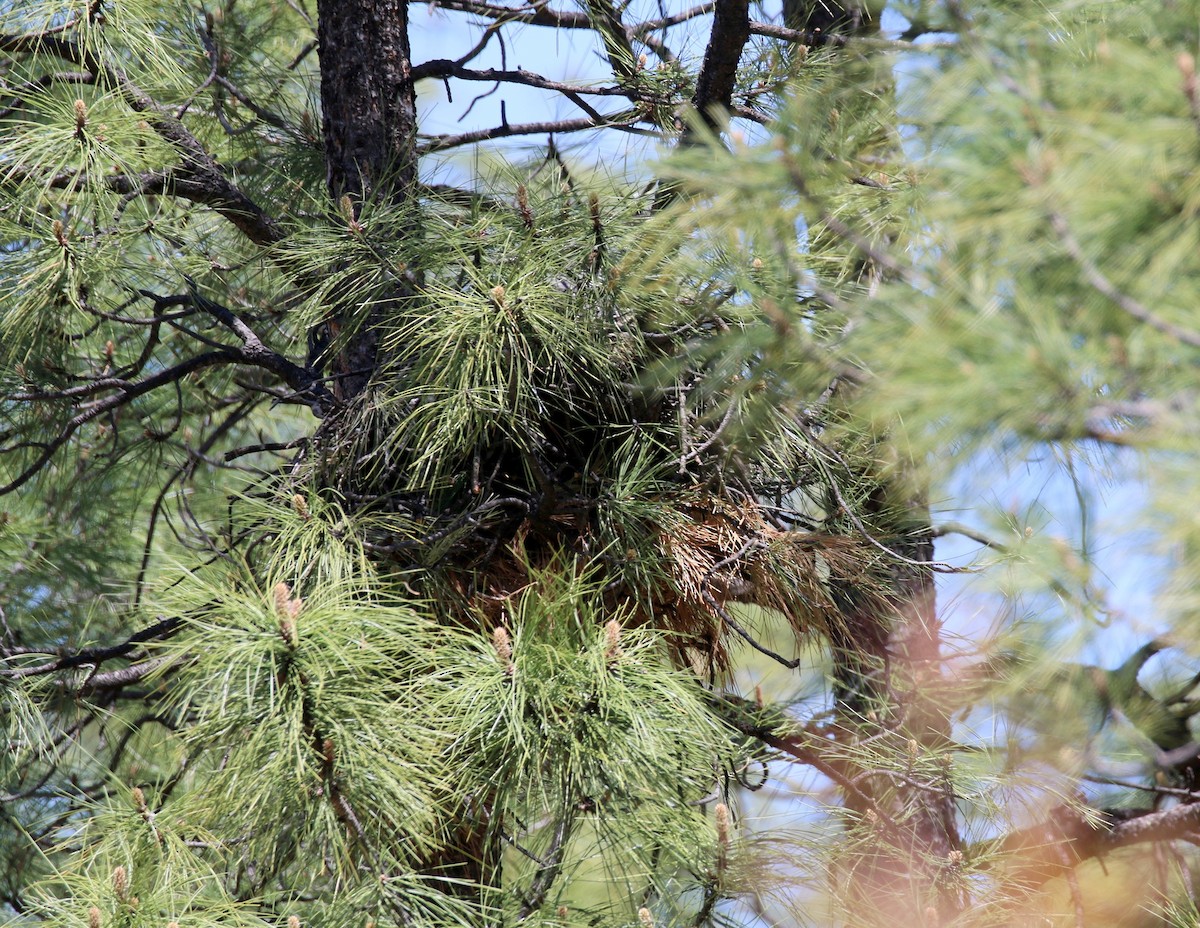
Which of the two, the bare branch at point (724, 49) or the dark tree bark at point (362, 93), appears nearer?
the bare branch at point (724, 49)

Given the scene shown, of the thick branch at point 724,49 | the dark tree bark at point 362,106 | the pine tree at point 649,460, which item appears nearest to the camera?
the pine tree at point 649,460

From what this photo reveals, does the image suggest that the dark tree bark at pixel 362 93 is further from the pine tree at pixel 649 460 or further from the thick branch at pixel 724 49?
the thick branch at pixel 724 49

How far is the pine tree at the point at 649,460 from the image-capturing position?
74 centimetres

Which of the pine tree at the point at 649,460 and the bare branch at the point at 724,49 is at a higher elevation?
the bare branch at the point at 724,49

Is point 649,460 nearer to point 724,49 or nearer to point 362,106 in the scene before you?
point 724,49

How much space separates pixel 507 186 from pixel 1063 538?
3.07 feet

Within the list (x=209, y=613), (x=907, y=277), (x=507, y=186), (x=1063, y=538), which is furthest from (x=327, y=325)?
(x=1063, y=538)

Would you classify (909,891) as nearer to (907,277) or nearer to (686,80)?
(907,277)

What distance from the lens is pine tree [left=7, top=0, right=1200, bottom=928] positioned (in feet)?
2.44

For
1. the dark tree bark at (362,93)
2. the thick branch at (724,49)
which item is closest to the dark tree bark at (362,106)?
the dark tree bark at (362,93)

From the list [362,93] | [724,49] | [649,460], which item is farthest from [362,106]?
[649,460]

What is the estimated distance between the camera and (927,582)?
1760 millimetres

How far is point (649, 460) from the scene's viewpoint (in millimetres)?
1301

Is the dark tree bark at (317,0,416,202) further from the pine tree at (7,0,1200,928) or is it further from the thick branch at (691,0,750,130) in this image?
the thick branch at (691,0,750,130)
